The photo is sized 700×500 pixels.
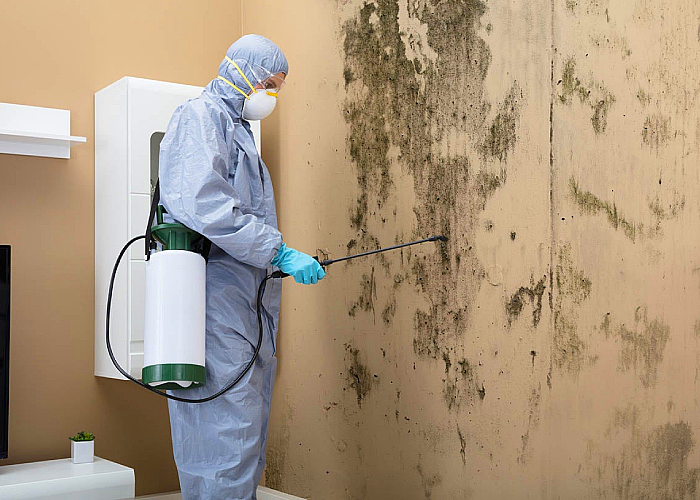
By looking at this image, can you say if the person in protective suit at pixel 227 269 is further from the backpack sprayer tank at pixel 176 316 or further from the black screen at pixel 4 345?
the black screen at pixel 4 345

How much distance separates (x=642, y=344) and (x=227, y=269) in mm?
1094

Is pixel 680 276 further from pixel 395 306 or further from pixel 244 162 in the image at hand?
pixel 244 162

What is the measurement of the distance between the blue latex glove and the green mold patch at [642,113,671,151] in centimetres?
90

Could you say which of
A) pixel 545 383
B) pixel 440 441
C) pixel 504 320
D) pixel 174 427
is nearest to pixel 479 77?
pixel 504 320

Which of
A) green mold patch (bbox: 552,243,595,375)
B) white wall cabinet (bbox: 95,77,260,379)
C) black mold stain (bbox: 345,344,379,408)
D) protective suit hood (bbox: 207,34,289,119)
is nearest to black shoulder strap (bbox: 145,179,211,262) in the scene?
protective suit hood (bbox: 207,34,289,119)

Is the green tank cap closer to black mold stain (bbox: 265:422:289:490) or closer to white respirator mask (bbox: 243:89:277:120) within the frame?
white respirator mask (bbox: 243:89:277:120)

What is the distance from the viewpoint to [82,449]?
258cm

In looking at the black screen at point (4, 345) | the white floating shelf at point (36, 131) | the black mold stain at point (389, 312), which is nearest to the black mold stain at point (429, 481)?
the black mold stain at point (389, 312)

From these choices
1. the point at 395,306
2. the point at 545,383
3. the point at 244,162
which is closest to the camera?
the point at 545,383

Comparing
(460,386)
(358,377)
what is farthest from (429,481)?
(358,377)

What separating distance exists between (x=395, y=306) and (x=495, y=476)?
624 mm

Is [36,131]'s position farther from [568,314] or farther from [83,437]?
[568,314]

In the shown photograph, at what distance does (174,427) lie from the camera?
2.12 meters

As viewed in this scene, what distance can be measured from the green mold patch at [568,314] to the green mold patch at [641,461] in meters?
0.17
